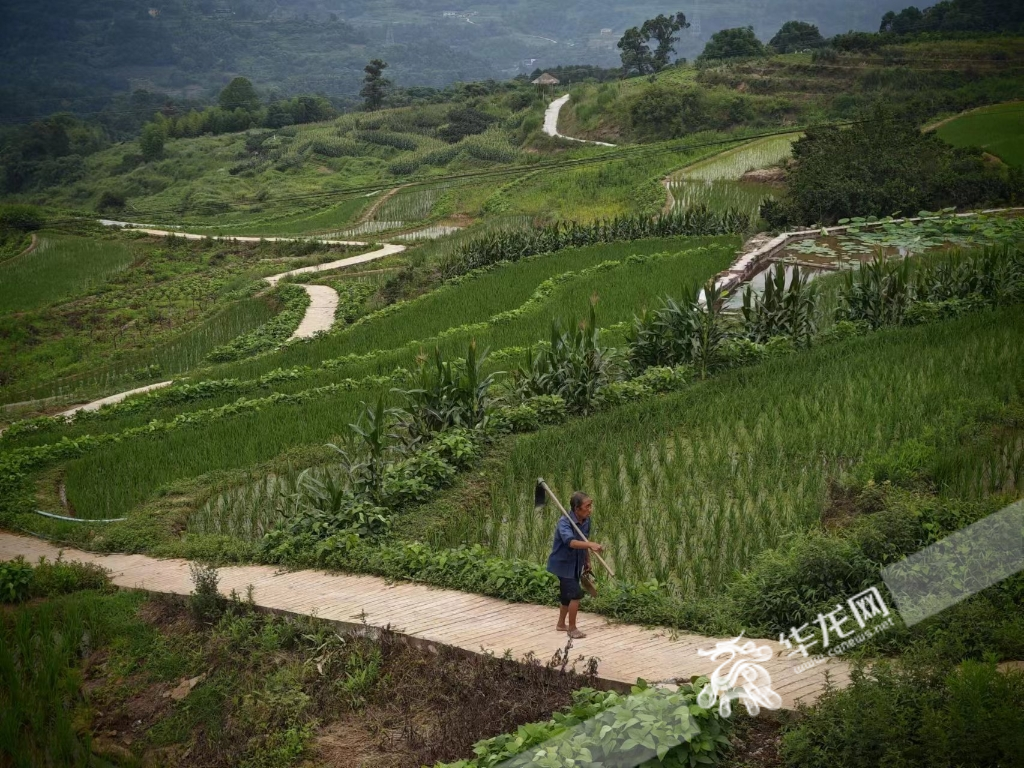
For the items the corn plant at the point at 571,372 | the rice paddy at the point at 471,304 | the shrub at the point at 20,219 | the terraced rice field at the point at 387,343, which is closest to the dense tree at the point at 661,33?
the shrub at the point at 20,219

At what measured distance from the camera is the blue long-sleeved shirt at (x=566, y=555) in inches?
249

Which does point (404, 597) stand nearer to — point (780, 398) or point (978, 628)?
point (978, 628)

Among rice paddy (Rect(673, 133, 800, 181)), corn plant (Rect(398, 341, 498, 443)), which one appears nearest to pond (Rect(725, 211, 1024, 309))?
corn plant (Rect(398, 341, 498, 443))

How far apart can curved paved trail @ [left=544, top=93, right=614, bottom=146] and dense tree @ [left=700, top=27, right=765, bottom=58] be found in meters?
9.69

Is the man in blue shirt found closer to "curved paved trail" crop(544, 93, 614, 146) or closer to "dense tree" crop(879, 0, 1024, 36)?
"dense tree" crop(879, 0, 1024, 36)

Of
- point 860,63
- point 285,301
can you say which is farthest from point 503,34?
point 285,301

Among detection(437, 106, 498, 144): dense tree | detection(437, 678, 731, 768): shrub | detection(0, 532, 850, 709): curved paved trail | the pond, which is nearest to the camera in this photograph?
detection(437, 678, 731, 768): shrub

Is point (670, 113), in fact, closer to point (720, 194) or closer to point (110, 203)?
point (720, 194)

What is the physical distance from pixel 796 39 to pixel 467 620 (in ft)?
199

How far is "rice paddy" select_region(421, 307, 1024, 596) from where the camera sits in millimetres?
7777

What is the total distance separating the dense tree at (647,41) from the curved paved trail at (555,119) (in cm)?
839

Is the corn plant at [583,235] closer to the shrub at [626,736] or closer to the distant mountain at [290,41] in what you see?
the shrub at [626,736]

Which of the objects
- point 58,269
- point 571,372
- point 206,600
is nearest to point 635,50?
point 58,269

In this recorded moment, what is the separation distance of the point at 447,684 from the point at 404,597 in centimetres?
138
